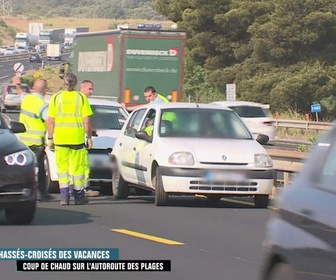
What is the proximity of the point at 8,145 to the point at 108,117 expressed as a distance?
257 inches

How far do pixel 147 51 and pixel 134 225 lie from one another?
20786mm

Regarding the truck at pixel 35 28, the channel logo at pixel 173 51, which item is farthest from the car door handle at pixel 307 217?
the truck at pixel 35 28

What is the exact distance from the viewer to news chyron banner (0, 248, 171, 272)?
9931mm

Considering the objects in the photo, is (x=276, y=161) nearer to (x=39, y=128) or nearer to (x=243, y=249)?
(x=39, y=128)

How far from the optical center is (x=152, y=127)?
654 inches

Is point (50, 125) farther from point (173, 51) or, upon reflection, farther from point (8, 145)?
point (173, 51)

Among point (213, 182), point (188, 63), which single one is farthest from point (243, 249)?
point (188, 63)

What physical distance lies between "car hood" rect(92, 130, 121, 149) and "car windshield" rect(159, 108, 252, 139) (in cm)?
195

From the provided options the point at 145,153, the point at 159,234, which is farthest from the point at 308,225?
the point at 145,153

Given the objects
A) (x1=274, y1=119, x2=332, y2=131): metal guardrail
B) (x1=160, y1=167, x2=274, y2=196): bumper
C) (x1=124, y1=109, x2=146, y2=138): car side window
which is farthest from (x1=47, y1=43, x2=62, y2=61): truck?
(x1=160, y1=167, x2=274, y2=196): bumper

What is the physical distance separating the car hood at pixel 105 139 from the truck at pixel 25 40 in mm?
121238

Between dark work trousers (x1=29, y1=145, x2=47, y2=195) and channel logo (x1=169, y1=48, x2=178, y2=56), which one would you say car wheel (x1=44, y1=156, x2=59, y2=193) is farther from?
channel logo (x1=169, y1=48, x2=178, y2=56)

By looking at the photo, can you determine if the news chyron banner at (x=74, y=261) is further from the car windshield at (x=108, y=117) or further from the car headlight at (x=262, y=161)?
the car windshield at (x=108, y=117)

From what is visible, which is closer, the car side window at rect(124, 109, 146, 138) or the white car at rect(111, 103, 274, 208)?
the white car at rect(111, 103, 274, 208)
